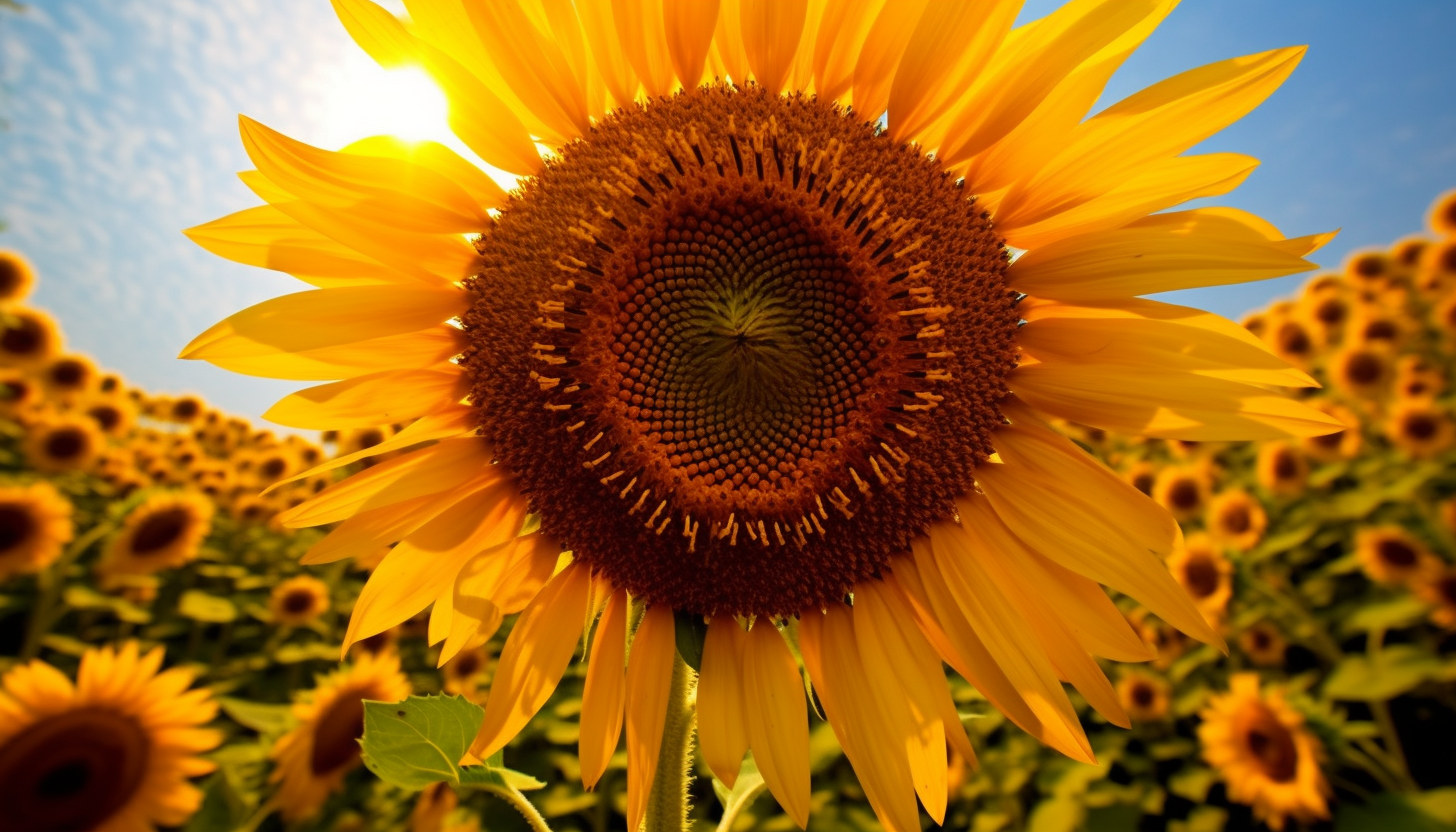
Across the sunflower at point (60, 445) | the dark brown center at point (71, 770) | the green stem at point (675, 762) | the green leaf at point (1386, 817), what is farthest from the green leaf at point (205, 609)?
the green leaf at point (1386, 817)

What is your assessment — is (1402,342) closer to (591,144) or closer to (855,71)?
(855,71)

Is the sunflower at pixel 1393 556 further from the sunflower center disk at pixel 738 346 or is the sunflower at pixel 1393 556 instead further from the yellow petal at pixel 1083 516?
the sunflower center disk at pixel 738 346

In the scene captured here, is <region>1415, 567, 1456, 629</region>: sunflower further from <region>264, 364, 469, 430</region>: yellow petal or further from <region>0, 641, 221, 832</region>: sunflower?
<region>0, 641, 221, 832</region>: sunflower

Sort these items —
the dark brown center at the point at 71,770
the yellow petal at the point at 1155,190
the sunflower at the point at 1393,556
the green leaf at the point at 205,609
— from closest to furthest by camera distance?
the yellow petal at the point at 1155,190
the dark brown center at the point at 71,770
the sunflower at the point at 1393,556
the green leaf at the point at 205,609

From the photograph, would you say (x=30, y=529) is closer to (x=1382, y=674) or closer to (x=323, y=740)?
(x=323, y=740)

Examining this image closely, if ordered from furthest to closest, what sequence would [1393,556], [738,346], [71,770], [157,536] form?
[157,536]
[1393,556]
[71,770]
[738,346]

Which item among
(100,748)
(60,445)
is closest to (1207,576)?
(100,748)
